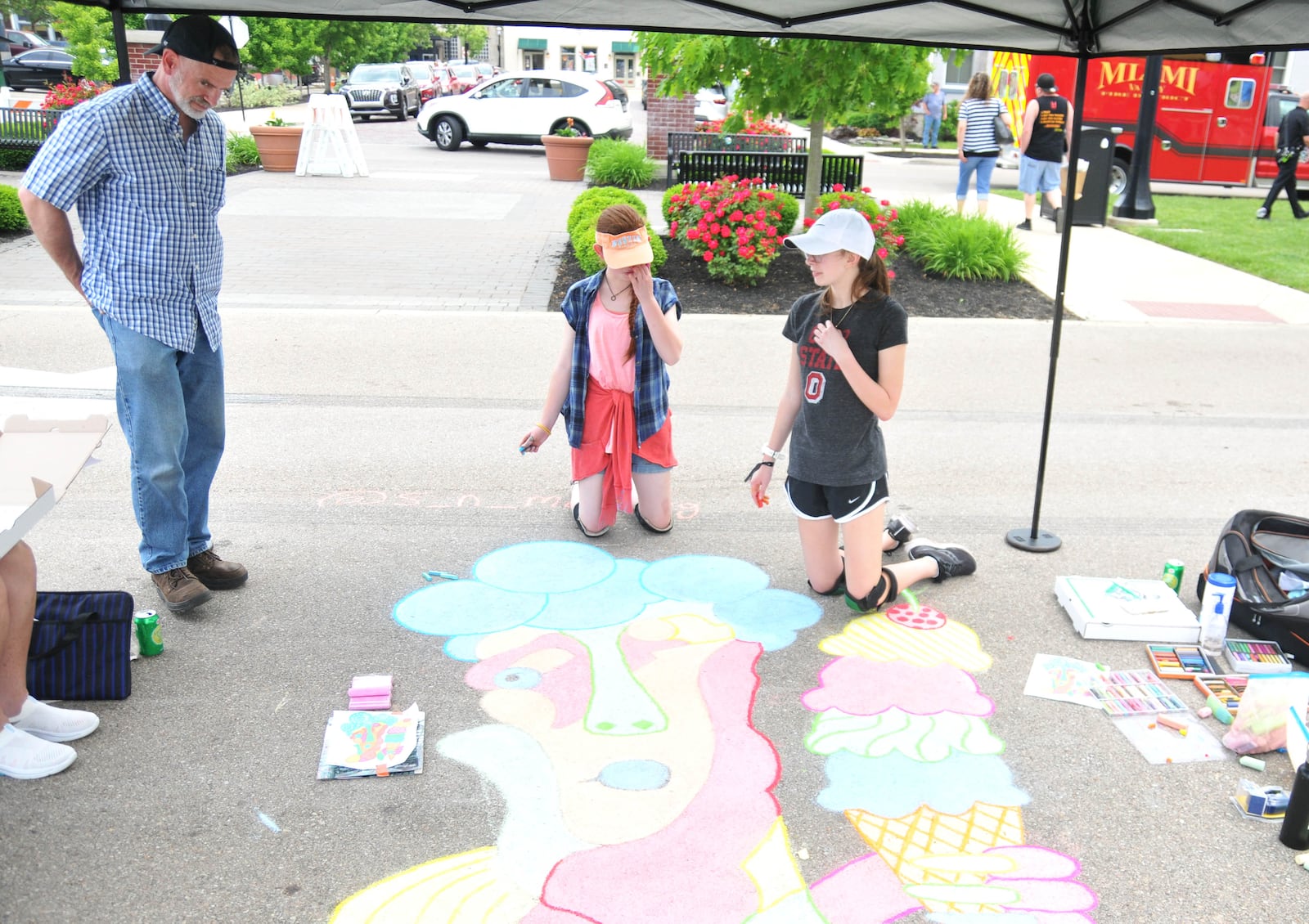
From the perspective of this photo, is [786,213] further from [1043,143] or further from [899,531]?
[899,531]

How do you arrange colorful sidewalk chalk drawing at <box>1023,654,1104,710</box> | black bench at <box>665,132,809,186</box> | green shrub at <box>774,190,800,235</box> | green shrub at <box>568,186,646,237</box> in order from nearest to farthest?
colorful sidewalk chalk drawing at <box>1023,654,1104,710</box> → green shrub at <box>774,190,800,235</box> → green shrub at <box>568,186,646,237</box> → black bench at <box>665,132,809,186</box>

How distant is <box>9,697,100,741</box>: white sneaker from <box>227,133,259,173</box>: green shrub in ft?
54.3

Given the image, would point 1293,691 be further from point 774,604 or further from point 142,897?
point 142,897

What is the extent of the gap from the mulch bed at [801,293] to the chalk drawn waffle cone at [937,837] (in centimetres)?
692

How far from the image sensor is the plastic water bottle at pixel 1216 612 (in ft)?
12.9

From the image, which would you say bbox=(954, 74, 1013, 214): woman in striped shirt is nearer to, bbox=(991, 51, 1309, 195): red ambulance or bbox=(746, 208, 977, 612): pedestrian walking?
bbox=(991, 51, 1309, 195): red ambulance

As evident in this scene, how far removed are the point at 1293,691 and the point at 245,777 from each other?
3210 millimetres

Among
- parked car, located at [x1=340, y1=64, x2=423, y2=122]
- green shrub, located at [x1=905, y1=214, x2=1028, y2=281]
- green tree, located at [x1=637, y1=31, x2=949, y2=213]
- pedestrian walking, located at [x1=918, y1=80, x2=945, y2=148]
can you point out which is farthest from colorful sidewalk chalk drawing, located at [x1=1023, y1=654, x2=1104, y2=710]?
parked car, located at [x1=340, y1=64, x2=423, y2=122]

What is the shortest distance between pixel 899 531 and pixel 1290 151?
46.7 ft

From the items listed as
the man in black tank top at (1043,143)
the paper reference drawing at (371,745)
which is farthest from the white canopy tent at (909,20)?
the man in black tank top at (1043,143)

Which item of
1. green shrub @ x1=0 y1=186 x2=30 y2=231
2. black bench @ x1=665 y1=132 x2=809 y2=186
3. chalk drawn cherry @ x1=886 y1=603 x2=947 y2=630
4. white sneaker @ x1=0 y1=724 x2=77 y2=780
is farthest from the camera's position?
black bench @ x1=665 y1=132 x2=809 y2=186

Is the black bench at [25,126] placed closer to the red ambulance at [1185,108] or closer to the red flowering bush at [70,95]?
the red flowering bush at [70,95]

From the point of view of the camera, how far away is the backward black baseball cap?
11.8 ft

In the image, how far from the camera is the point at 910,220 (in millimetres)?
11492
